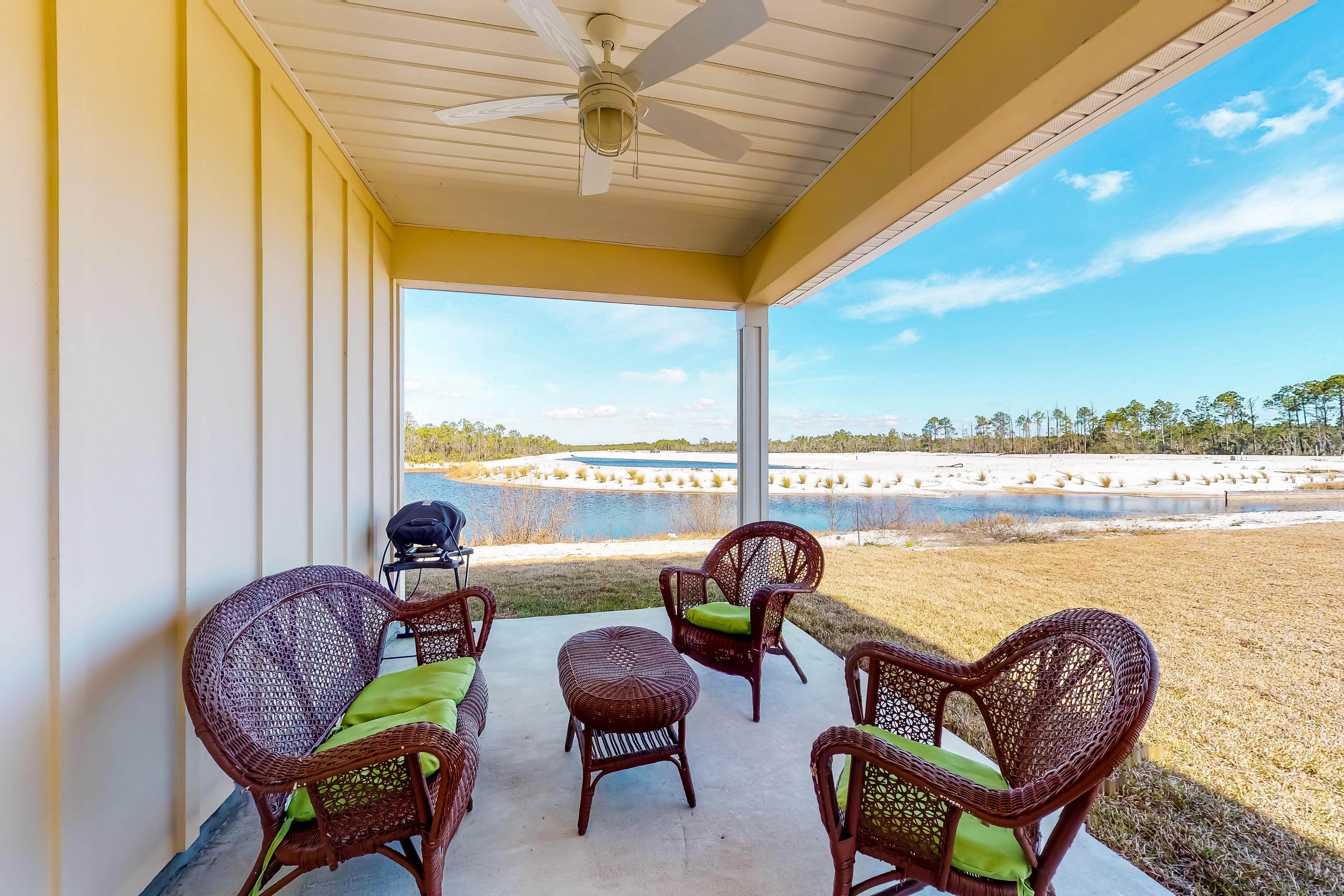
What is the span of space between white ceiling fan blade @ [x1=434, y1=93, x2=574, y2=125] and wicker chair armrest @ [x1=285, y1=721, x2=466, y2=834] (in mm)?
2113

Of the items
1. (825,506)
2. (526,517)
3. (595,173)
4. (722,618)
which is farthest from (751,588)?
(526,517)

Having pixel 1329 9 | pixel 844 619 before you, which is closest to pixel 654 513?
pixel 844 619

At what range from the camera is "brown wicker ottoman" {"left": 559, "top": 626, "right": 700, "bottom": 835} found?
1.71 m

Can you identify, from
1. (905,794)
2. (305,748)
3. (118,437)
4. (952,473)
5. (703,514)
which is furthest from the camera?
(703,514)

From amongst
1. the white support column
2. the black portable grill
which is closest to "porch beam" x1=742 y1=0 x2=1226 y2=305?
the white support column

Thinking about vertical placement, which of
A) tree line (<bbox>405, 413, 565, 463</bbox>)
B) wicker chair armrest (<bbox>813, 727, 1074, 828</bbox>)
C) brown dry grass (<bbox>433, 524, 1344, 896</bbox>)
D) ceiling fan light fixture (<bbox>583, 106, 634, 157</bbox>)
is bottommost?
brown dry grass (<bbox>433, 524, 1344, 896</bbox>)

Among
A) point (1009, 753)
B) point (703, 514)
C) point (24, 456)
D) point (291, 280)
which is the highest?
point (291, 280)

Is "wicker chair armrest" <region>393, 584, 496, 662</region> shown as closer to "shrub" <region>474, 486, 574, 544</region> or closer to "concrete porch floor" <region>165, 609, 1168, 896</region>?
"concrete porch floor" <region>165, 609, 1168, 896</region>

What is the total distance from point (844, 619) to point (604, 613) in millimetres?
1999

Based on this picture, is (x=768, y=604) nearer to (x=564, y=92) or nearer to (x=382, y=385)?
(x=564, y=92)

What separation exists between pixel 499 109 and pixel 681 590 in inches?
100

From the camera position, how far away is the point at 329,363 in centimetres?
261

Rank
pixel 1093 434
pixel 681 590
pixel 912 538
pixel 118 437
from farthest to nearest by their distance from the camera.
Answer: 1. pixel 912 538
2. pixel 1093 434
3. pixel 681 590
4. pixel 118 437

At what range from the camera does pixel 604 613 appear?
401 centimetres
